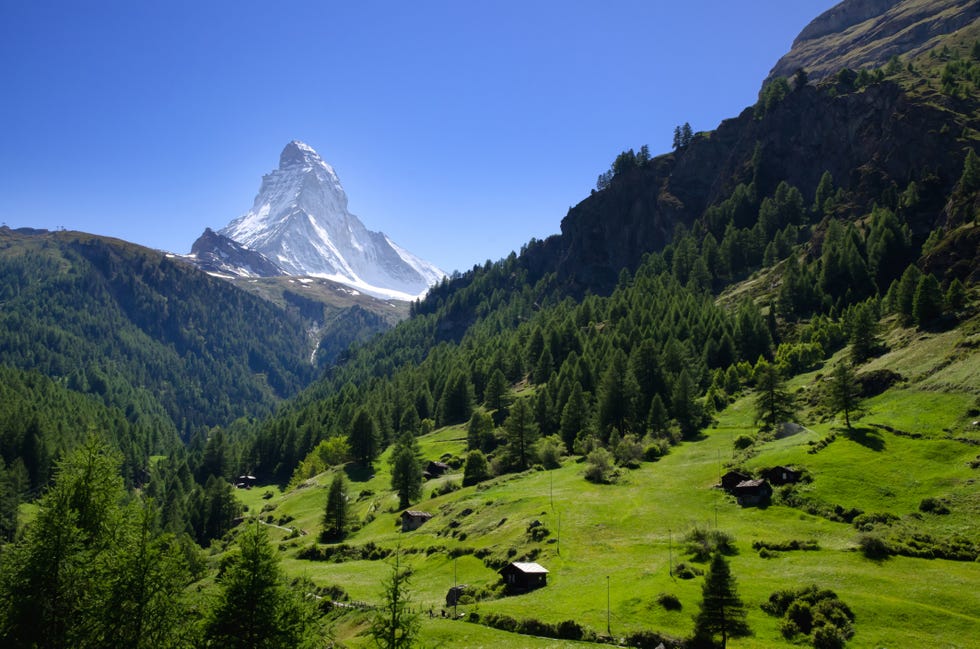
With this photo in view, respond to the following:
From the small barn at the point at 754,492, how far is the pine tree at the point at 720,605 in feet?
100

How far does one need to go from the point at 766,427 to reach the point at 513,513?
45421 millimetres

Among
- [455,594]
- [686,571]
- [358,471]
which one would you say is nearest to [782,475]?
[686,571]

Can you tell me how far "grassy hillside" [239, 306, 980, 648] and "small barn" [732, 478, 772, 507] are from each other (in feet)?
3.92

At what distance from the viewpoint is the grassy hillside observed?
45656 millimetres

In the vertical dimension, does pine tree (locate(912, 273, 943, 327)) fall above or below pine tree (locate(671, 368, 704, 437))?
above

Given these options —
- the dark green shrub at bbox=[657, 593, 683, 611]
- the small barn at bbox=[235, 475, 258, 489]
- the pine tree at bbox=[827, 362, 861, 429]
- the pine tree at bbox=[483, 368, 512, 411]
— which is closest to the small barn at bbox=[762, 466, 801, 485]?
the pine tree at bbox=[827, 362, 861, 429]

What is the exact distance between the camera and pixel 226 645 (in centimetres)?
3294

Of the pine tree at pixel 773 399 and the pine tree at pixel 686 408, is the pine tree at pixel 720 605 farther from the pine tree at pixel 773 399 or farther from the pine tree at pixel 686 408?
the pine tree at pixel 686 408

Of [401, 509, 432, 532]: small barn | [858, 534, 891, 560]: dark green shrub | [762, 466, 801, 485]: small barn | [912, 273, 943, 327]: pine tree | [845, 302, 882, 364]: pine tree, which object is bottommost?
[858, 534, 891, 560]: dark green shrub

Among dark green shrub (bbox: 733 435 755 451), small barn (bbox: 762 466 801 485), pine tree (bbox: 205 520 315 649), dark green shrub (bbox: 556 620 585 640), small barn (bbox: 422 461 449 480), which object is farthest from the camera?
small barn (bbox: 422 461 449 480)

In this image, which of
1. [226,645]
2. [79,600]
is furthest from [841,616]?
[79,600]

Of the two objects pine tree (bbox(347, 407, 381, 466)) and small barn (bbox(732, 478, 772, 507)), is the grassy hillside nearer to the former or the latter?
small barn (bbox(732, 478, 772, 507))

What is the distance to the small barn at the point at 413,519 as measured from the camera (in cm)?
8981

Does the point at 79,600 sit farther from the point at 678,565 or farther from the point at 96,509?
the point at 678,565
